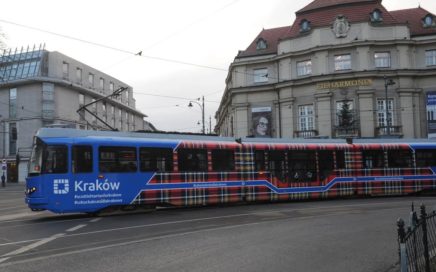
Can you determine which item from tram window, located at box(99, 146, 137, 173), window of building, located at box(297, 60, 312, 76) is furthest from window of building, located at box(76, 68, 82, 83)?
tram window, located at box(99, 146, 137, 173)

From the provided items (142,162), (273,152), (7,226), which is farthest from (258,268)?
(273,152)

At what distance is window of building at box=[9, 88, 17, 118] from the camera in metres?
69.2

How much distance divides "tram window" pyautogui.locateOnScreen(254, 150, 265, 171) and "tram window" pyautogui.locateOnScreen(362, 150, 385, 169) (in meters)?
5.67

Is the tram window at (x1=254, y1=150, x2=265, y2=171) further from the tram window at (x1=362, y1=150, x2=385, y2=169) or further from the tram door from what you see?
the tram window at (x1=362, y1=150, x2=385, y2=169)

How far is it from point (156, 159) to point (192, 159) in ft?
5.27

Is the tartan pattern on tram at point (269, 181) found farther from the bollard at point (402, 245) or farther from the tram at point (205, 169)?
the bollard at point (402, 245)

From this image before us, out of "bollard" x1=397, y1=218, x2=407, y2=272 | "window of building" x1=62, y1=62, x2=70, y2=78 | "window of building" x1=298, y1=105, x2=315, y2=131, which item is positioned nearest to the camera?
"bollard" x1=397, y1=218, x2=407, y2=272

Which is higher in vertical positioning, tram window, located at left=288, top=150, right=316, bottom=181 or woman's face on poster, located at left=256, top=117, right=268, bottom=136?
woman's face on poster, located at left=256, top=117, right=268, bottom=136

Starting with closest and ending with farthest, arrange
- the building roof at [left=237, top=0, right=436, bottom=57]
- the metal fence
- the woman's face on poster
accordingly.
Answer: the metal fence → the building roof at [left=237, top=0, right=436, bottom=57] → the woman's face on poster

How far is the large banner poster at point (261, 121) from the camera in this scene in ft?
182

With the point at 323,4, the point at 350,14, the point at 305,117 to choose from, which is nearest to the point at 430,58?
the point at 350,14

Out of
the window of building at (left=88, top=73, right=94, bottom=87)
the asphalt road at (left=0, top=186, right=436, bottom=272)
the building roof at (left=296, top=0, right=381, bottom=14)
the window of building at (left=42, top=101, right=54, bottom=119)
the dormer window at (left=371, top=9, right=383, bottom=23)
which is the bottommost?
the asphalt road at (left=0, top=186, right=436, bottom=272)

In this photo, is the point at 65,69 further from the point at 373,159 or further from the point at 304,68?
the point at 373,159

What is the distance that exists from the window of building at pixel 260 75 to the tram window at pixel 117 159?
137ft
